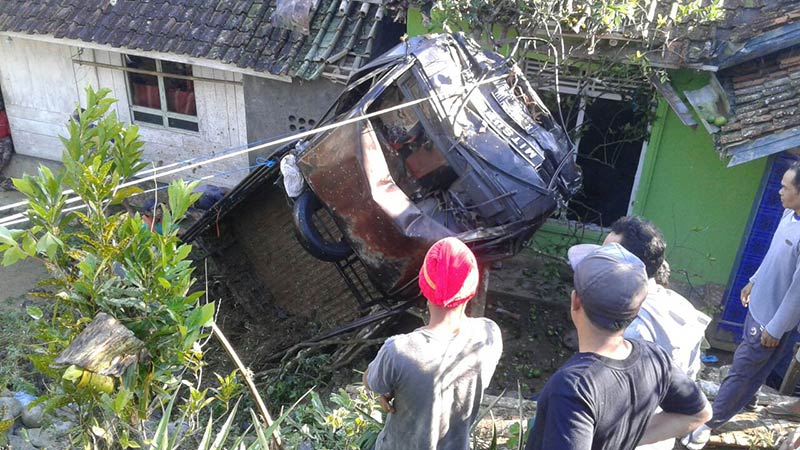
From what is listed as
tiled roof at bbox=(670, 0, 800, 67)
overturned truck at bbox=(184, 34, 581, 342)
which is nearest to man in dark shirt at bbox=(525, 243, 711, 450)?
overturned truck at bbox=(184, 34, 581, 342)

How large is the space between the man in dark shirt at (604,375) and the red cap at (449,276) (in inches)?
16.5

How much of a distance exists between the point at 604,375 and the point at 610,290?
0.29m

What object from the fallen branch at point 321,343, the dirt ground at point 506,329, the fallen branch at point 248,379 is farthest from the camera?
the dirt ground at point 506,329

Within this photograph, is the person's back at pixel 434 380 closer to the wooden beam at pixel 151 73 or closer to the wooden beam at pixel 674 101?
the wooden beam at pixel 674 101

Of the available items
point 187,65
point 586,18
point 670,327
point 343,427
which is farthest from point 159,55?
point 670,327

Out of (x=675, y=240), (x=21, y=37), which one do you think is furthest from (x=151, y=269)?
(x=21, y=37)

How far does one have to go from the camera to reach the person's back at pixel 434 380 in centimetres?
246

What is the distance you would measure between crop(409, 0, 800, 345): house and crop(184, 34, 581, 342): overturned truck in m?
Result: 1.18

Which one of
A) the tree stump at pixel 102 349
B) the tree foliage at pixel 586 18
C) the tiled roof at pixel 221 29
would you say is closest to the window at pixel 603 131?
the tree foliage at pixel 586 18

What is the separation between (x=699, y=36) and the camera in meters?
5.90

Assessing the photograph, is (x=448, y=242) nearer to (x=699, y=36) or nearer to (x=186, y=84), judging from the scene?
(x=699, y=36)

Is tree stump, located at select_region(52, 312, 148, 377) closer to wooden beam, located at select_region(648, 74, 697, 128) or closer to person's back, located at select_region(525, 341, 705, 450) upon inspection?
person's back, located at select_region(525, 341, 705, 450)

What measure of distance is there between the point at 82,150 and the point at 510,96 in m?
3.86

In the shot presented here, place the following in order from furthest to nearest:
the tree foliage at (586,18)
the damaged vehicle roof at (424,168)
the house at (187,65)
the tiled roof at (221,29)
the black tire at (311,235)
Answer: the house at (187,65)
the tiled roof at (221,29)
the tree foliage at (586,18)
the black tire at (311,235)
the damaged vehicle roof at (424,168)
